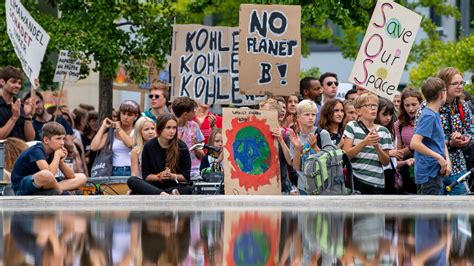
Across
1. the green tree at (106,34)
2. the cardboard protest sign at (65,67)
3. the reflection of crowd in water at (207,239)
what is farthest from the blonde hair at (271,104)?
the green tree at (106,34)

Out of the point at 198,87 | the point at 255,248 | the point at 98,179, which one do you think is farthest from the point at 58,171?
the point at 255,248

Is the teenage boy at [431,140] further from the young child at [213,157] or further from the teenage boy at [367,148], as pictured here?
the young child at [213,157]

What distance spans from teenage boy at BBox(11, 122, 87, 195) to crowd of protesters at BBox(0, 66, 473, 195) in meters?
0.01

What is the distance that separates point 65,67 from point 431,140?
897 centimetres

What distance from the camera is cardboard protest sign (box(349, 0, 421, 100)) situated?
62.0 feet

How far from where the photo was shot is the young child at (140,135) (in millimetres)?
18141

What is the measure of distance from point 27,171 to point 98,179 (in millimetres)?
1185

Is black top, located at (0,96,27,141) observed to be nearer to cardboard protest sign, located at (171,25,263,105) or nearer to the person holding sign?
the person holding sign

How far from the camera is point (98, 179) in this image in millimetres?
18391

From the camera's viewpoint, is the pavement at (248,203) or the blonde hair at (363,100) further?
the blonde hair at (363,100)

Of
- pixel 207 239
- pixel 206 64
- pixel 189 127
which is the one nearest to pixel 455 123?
pixel 189 127

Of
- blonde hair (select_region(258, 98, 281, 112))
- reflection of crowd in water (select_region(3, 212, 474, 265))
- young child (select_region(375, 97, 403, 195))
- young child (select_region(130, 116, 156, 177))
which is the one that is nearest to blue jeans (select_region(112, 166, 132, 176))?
young child (select_region(130, 116, 156, 177))

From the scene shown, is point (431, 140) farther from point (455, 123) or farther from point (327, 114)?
point (327, 114)

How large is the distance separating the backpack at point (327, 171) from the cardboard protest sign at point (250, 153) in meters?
0.99
